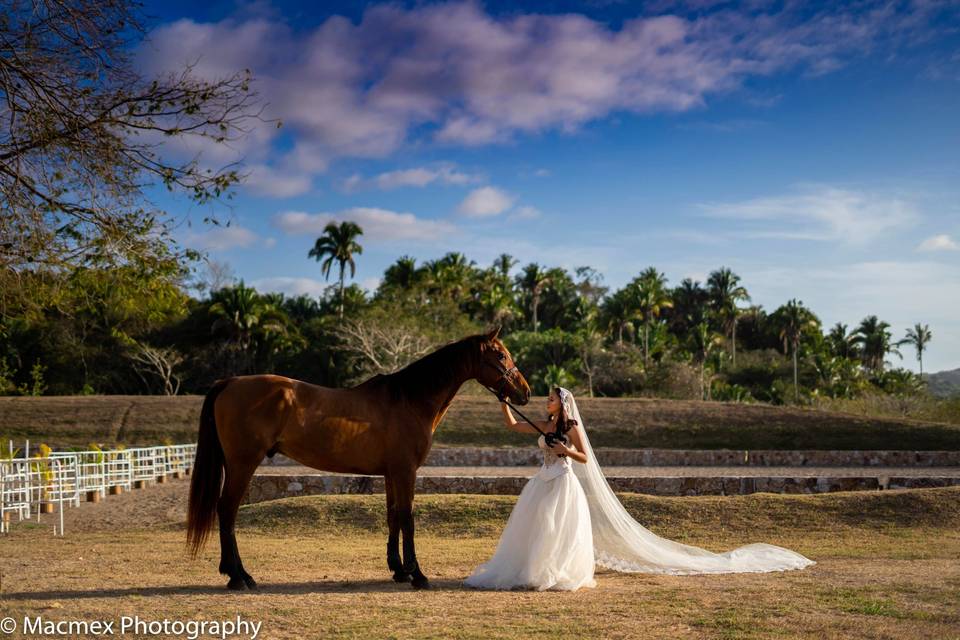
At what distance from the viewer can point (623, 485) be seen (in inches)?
666

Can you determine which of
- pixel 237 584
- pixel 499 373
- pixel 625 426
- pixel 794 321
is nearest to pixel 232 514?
pixel 237 584

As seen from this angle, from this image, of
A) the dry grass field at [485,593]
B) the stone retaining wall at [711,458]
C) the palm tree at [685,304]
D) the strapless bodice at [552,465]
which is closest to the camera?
the dry grass field at [485,593]

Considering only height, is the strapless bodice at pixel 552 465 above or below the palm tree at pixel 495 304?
below

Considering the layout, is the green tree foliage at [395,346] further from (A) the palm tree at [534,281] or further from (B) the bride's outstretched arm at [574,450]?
(B) the bride's outstretched arm at [574,450]

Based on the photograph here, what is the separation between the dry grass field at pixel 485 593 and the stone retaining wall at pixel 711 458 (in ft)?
39.1

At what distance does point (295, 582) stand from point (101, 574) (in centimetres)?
195

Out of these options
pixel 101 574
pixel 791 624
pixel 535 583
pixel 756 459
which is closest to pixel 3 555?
pixel 101 574

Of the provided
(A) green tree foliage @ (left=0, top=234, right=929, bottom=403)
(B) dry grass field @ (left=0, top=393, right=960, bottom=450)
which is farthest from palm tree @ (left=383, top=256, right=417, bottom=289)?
(B) dry grass field @ (left=0, top=393, right=960, bottom=450)

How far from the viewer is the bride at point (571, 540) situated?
7387 mm

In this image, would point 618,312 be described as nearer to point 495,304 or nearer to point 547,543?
point 495,304

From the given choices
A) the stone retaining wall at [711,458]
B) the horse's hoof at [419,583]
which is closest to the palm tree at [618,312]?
the stone retaining wall at [711,458]

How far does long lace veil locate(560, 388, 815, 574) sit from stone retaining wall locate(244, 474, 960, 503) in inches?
285

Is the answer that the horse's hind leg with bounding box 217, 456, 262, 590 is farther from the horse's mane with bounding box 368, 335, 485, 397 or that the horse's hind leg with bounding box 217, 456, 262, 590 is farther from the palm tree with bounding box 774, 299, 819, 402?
the palm tree with bounding box 774, 299, 819, 402

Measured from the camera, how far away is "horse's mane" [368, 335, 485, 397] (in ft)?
25.0
